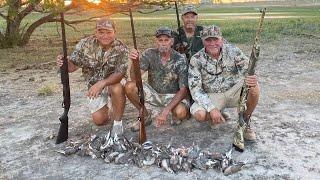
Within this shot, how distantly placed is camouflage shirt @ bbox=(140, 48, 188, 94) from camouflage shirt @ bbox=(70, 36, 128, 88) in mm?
410

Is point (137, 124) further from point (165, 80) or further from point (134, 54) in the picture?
point (134, 54)

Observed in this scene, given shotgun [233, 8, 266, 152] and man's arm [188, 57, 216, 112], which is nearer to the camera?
shotgun [233, 8, 266, 152]

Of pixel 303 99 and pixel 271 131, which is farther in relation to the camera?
pixel 303 99

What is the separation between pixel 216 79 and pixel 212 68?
0.23 m

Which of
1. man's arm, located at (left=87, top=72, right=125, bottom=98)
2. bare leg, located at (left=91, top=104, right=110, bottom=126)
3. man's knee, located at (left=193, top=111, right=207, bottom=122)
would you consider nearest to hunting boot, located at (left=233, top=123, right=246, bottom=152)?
man's knee, located at (left=193, top=111, right=207, bottom=122)

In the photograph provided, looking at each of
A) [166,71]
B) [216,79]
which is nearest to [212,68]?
[216,79]

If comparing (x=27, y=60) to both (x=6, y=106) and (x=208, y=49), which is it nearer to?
(x=6, y=106)

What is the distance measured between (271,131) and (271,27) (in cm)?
1774

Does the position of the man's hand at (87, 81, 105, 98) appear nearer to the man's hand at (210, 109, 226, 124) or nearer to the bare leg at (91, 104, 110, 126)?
the bare leg at (91, 104, 110, 126)

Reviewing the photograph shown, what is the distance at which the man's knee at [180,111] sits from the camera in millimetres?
7406

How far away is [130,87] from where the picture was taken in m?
7.23

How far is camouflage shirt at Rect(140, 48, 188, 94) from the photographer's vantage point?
Answer: 24.4 feet

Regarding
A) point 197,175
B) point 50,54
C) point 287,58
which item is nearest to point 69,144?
point 197,175

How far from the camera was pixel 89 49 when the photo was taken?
7328 mm
